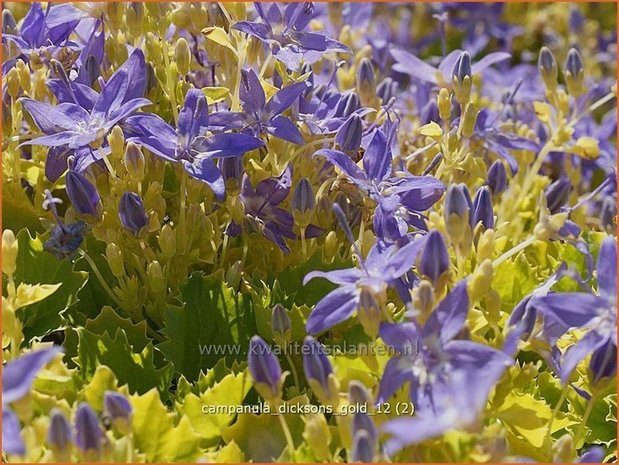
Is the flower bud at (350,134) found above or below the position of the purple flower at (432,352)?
above

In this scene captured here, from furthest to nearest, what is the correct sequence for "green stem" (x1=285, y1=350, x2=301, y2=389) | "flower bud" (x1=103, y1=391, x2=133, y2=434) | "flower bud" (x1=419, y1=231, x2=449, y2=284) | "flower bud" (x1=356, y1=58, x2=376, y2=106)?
"flower bud" (x1=356, y1=58, x2=376, y2=106), "green stem" (x1=285, y1=350, x2=301, y2=389), "flower bud" (x1=419, y1=231, x2=449, y2=284), "flower bud" (x1=103, y1=391, x2=133, y2=434)

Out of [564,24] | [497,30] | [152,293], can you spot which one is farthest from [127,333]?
[564,24]

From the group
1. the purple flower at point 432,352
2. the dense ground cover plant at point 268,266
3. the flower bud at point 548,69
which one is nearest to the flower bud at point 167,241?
the dense ground cover plant at point 268,266

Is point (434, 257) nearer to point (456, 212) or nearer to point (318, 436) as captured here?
point (456, 212)

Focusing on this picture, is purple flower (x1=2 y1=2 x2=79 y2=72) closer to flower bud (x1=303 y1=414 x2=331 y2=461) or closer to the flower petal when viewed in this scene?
the flower petal

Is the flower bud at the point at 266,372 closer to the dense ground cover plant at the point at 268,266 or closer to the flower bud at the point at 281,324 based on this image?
the dense ground cover plant at the point at 268,266

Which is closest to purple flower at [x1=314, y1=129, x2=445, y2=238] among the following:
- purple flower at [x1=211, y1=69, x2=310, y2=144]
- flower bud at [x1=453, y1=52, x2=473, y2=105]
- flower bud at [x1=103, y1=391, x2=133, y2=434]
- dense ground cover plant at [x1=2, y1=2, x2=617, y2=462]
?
dense ground cover plant at [x1=2, y1=2, x2=617, y2=462]

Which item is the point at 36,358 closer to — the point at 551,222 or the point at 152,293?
the point at 152,293
